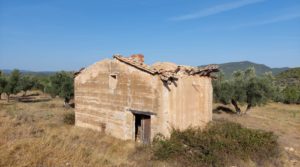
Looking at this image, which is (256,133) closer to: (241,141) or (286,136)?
(241,141)

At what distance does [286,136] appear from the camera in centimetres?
1717

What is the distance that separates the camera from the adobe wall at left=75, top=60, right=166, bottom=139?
480 inches

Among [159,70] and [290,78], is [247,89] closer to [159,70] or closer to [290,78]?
[159,70]

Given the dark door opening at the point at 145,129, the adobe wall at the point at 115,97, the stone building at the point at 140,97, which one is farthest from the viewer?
the dark door opening at the point at 145,129

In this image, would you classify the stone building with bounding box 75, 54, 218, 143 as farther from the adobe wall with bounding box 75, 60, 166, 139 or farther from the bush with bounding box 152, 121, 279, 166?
the bush with bounding box 152, 121, 279, 166

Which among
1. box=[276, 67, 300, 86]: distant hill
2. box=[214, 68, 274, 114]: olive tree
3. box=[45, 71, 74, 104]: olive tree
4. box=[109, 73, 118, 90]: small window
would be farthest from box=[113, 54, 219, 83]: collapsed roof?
A: box=[276, 67, 300, 86]: distant hill

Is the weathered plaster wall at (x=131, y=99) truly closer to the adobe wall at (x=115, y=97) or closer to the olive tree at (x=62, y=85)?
the adobe wall at (x=115, y=97)

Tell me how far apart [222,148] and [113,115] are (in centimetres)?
639

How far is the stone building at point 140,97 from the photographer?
1195 centimetres

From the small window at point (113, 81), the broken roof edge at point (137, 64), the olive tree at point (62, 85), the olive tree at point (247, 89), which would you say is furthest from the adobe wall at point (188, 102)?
the olive tree at point (62, 85)

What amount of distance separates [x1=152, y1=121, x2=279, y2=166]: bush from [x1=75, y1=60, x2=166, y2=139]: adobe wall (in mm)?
1218

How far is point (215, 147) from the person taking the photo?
1098 cm

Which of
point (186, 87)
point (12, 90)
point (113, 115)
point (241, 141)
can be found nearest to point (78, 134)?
point (113, 115)

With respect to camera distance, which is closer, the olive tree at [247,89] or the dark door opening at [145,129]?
the dark door opening at [145,129]
